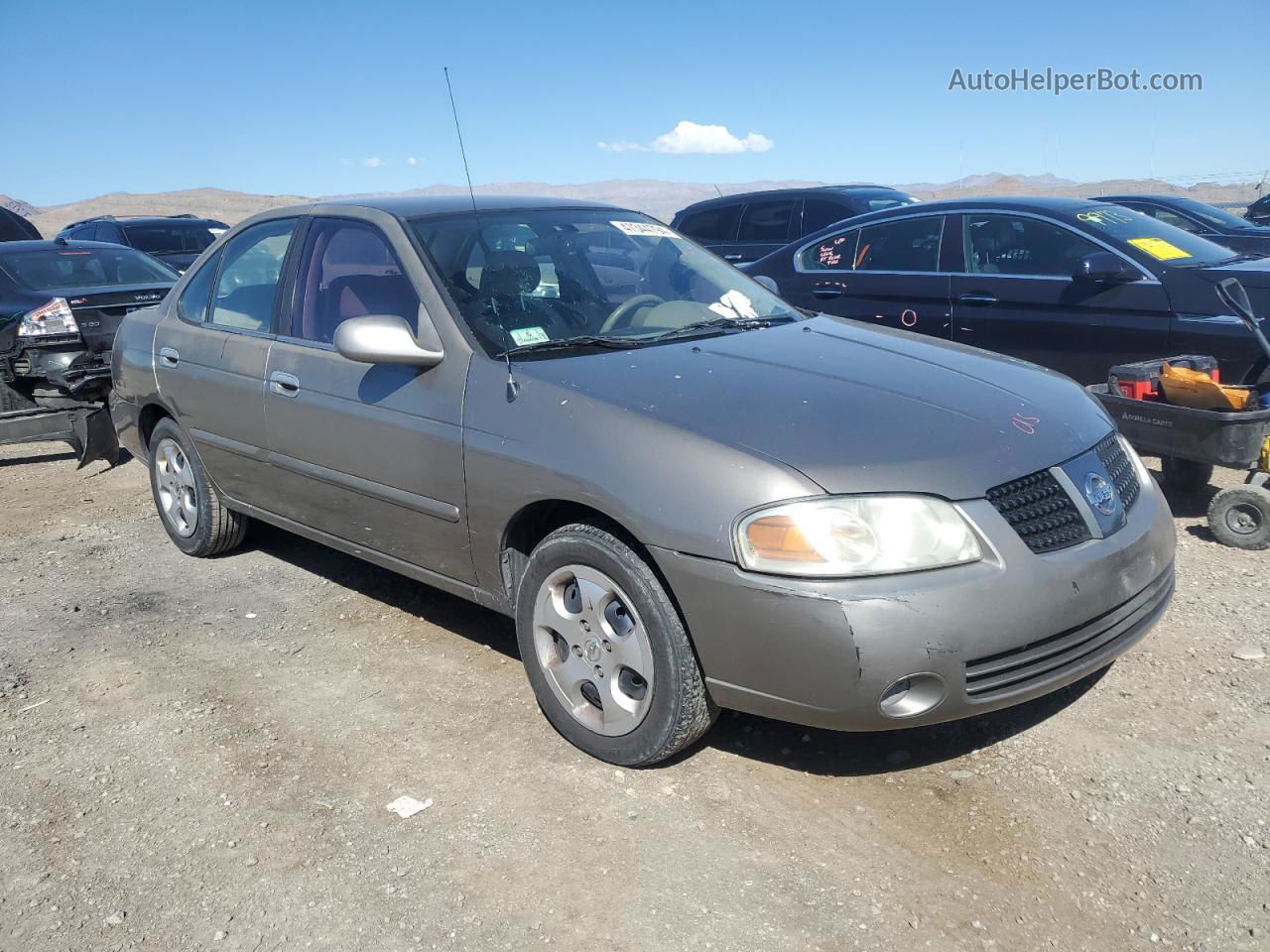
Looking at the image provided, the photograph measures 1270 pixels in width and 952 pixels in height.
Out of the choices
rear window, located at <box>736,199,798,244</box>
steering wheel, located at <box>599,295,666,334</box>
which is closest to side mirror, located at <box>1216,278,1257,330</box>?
steering wheel, located at <box>599,295,666,334</box>

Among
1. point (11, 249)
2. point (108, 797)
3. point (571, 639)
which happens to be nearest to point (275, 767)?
point (108, 797)

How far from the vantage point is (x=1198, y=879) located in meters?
2.71

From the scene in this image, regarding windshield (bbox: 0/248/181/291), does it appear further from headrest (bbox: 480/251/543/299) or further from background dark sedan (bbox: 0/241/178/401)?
headrest (bbox: 480/251/543/299)

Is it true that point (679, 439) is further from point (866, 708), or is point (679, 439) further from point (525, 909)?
point (525, 909)

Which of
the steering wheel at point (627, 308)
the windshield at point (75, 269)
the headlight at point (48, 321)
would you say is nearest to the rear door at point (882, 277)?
the steering wheel at point (627, 308)

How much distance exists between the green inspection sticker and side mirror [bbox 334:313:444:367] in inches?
10.4

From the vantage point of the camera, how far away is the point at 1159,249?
6441 millimetres

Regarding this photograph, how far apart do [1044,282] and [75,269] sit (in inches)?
279

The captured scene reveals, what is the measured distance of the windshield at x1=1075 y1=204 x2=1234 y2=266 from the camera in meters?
6.39

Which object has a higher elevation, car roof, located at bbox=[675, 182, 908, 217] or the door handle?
car roof, located at bbox=[675, 182, 908, 217]

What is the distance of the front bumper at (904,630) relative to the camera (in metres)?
2.75

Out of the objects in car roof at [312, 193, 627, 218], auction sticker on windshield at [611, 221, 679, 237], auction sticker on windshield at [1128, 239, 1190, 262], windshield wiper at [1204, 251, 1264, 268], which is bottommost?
windshield wiper at [1204, 251, 1264, 268]

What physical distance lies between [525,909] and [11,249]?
314 inches

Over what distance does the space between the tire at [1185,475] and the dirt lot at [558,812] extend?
5.23 ft
